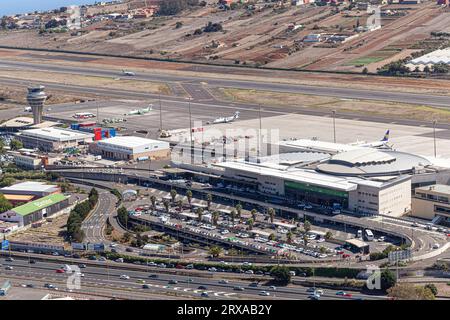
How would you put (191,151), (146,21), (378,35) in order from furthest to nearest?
(146,21) → (378,35) → (191,151)

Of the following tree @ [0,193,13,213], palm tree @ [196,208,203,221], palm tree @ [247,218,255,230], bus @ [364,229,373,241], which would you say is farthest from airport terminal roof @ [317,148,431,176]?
tree @ [0,193,13,213]

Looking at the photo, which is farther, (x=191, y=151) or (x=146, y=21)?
(x=146, y=21)

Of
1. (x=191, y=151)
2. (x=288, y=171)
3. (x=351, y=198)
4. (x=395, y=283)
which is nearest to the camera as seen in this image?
(x=395, y=283)

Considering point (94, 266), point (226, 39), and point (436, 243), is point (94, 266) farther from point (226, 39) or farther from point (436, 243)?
point (226, 39)

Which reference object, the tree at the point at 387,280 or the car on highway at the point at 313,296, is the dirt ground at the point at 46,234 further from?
the tree at the point at 387,280

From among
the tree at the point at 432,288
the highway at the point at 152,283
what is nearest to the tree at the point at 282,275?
the highway at the point at 152,283

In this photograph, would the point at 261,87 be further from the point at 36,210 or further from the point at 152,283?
the point at 152,283

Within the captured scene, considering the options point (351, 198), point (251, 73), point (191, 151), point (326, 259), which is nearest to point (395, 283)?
point (326, 259)
